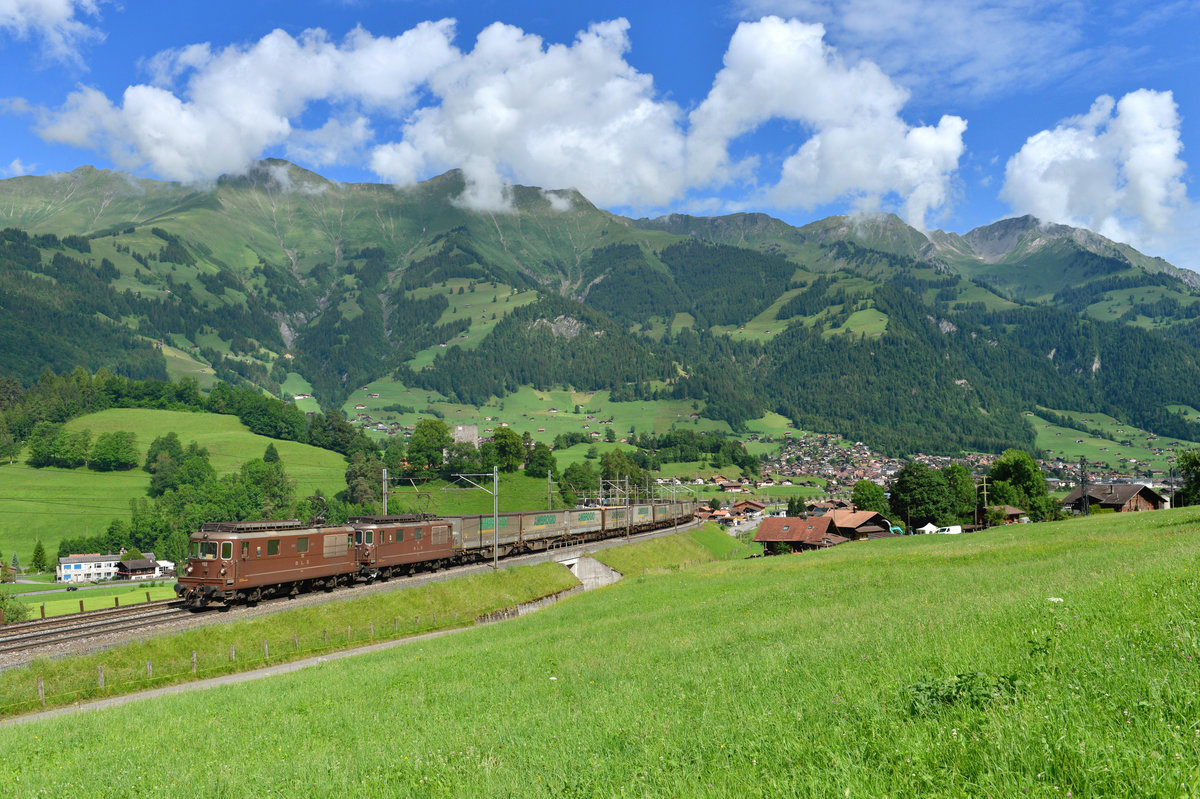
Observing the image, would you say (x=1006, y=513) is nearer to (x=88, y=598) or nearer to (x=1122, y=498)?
(x=1122, y=498)


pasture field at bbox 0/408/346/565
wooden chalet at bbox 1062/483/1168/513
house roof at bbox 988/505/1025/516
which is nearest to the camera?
wooden chalet at bbox 1062/483/1168/513

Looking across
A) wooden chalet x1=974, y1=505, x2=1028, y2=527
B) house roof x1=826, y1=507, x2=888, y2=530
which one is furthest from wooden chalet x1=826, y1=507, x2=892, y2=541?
wooden chalet x1=974, y1=505, x2=1028, y2=527

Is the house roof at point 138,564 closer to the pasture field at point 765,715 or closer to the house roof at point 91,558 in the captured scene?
the house roof at point 91,558

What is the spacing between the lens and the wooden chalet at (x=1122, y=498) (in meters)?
99.3

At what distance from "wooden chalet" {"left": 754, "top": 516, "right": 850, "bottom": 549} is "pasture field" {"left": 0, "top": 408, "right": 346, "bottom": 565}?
97835 mm

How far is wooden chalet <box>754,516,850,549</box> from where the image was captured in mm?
95625

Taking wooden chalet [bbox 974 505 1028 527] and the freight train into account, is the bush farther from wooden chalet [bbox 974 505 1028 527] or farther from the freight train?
wooden chalet [bbox 974 505 1028 527]

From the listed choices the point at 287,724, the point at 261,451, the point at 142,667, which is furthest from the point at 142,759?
the point at 261,451

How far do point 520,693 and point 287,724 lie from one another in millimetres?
4971

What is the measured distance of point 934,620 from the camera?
1360 centimetres

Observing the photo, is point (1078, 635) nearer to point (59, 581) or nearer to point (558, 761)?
point (558, 761)

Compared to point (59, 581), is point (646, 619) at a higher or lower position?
higher

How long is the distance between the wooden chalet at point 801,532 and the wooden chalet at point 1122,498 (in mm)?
39878

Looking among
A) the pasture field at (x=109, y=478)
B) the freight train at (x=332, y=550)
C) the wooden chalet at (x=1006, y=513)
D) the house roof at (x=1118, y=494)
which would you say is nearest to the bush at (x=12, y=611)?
the freight train at (x=332, y=550)
